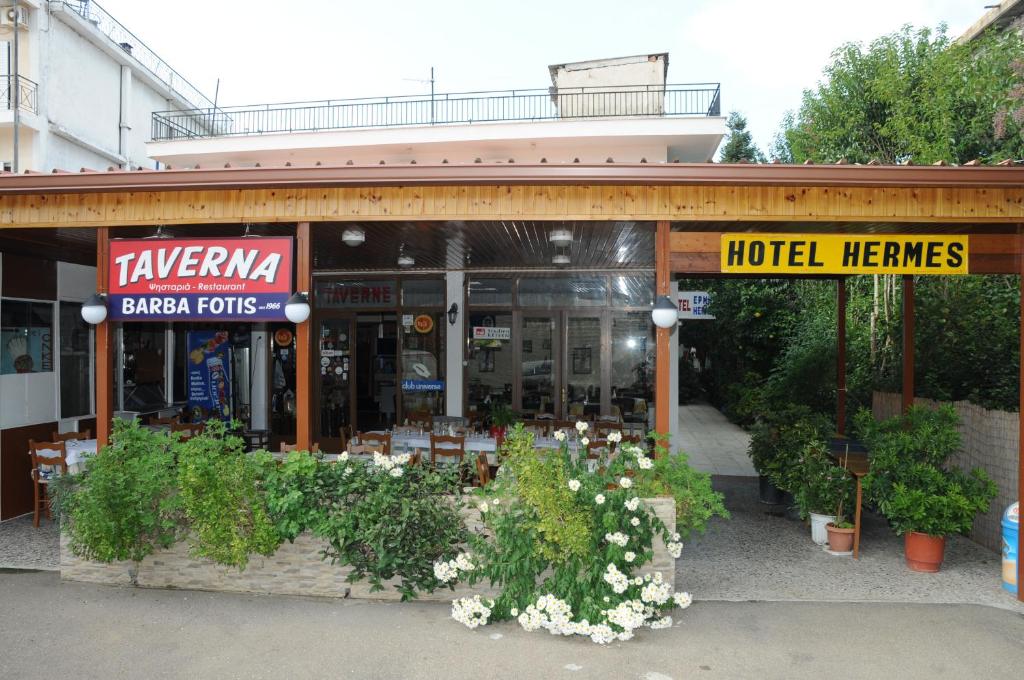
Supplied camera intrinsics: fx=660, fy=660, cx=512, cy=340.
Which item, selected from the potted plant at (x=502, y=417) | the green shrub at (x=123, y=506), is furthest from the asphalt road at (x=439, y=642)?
the potted plant at (x=502, y=417)

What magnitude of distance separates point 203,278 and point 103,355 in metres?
1.24

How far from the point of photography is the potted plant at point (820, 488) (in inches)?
258

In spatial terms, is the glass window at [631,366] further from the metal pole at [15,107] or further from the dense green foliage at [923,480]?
the metal pole at [15,107]

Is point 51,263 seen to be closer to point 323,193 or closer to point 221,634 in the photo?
point 323,193

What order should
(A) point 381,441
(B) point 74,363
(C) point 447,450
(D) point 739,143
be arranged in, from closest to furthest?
(C) point 447,450, (A) point 381,441, (B) point 74,363, (D) point 739,143

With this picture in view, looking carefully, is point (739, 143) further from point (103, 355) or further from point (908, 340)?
point (103, 355)

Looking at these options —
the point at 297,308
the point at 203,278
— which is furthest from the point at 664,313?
the point at 203,278

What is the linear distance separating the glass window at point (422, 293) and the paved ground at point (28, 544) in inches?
227

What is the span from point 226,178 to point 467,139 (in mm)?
7412

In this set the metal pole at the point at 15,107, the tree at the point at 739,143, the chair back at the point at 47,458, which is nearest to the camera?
the chair back at the point at 47,458

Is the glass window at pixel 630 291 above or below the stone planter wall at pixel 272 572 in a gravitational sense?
above

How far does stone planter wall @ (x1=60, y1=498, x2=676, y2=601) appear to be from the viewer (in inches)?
203

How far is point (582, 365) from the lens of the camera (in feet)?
35.8

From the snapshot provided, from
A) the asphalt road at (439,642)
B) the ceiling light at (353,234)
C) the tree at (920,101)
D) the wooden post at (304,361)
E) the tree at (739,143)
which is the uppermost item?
the tree at (739,143)
